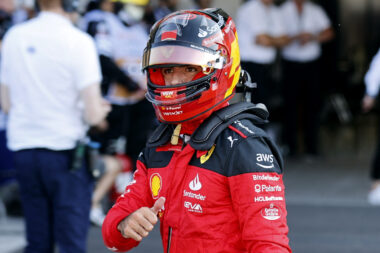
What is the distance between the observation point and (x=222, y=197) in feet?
7.89

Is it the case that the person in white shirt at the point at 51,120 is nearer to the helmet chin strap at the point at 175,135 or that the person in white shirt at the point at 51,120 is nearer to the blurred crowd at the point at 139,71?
the blurred crowd at the point at 139,71

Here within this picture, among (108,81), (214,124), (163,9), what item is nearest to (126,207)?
(214,124)

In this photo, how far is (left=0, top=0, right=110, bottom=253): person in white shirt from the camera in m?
4.04

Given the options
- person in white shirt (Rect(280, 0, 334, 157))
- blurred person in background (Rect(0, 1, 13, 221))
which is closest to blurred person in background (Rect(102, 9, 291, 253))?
blurred person in background (Rect(0, 1, 13, 221))

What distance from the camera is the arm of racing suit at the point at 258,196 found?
2.28 m

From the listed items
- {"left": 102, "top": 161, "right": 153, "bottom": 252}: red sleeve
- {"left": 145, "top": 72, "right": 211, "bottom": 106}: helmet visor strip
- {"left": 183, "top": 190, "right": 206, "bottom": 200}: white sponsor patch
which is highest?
{"left": 145, "top": 72, "right": 211, "bottom": 106}: helmet visor strip

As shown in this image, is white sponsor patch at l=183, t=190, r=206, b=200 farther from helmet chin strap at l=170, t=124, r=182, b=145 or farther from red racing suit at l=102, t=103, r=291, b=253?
helmet chin strap at l=170, t=124, r=182, b=145

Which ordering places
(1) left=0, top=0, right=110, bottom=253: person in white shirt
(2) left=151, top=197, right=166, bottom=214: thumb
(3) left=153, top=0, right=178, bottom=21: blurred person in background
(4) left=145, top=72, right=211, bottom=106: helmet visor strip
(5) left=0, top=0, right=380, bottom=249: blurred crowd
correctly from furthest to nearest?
(3) left=153, top=0, right=178, bottom=21: blurred person in background, (5) left=0, top=0, right=380, bottom=249: blurred crowd, (1) left=0, top=0, right=110, bottom=253: person in white shirt, (4) left=145, top=72, right=211, bottom=106: helmet visor strip, (2) left=151, top=197, right=166, bottom=214: thumb

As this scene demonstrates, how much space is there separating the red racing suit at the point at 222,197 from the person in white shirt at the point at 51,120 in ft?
5.02

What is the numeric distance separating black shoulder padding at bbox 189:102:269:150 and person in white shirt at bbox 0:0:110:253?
1711 millimetres

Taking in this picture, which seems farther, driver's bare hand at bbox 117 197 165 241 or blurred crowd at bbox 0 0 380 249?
blurred crowd at bbox 0 0 380 249

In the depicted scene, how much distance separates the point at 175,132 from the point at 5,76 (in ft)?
6.54

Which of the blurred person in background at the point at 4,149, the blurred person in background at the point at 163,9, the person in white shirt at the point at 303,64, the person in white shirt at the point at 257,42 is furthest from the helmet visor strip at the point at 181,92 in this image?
the person in white shirt at the point at 303,64

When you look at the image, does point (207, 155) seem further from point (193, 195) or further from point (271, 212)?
point (271, 212)
